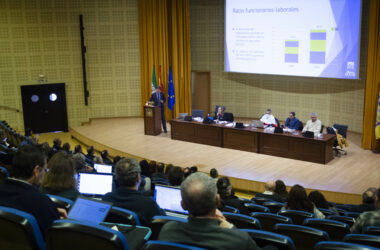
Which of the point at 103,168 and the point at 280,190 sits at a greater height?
the point at 103,168

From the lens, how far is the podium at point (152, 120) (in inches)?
456

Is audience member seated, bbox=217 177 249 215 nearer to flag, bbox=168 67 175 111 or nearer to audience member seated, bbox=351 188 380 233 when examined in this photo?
audience member seated, bbox=351 188 380 233

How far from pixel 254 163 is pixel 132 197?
22.7ft

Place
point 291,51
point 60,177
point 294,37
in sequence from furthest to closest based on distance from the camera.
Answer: point 291,51 → point 294,37 → point 60,177

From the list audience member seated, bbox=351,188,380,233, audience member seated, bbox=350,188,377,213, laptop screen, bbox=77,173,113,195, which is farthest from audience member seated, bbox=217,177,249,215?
audience member seated, bbox=350,188,377,213

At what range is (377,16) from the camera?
379 inches

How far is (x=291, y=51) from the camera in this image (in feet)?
39.1

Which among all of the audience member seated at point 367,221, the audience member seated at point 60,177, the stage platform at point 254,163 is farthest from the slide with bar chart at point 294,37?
the audience member seated at point 60,177

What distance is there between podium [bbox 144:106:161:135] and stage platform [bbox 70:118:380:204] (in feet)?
0.65

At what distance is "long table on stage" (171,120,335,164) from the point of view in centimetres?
921

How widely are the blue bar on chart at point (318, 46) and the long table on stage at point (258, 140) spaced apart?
286 centimetres

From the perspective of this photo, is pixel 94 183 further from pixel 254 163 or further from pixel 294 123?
pixel 294 123

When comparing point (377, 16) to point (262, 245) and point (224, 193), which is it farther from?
point (262, 245)

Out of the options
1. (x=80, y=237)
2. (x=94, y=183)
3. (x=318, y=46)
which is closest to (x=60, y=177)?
(x=80, y=237)
